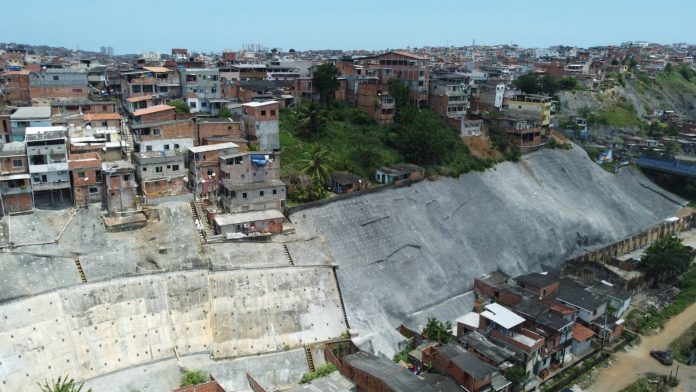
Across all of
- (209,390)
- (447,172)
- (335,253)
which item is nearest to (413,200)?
(447,172)

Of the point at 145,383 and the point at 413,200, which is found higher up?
the point at 413,200

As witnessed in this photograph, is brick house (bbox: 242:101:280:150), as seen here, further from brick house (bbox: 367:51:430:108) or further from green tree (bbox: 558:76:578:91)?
green tree (bbox: 558:76:578:91)

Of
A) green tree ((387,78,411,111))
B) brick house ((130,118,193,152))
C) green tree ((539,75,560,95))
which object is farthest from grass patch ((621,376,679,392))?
green tree ((539,75,560,95))

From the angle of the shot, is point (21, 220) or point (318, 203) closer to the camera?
point (21, 220)

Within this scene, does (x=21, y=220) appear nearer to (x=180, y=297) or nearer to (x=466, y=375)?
(x=180, y=297)

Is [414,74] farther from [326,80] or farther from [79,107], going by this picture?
[79,107]

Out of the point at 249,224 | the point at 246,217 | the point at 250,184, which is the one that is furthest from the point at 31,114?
the point at 249,224
